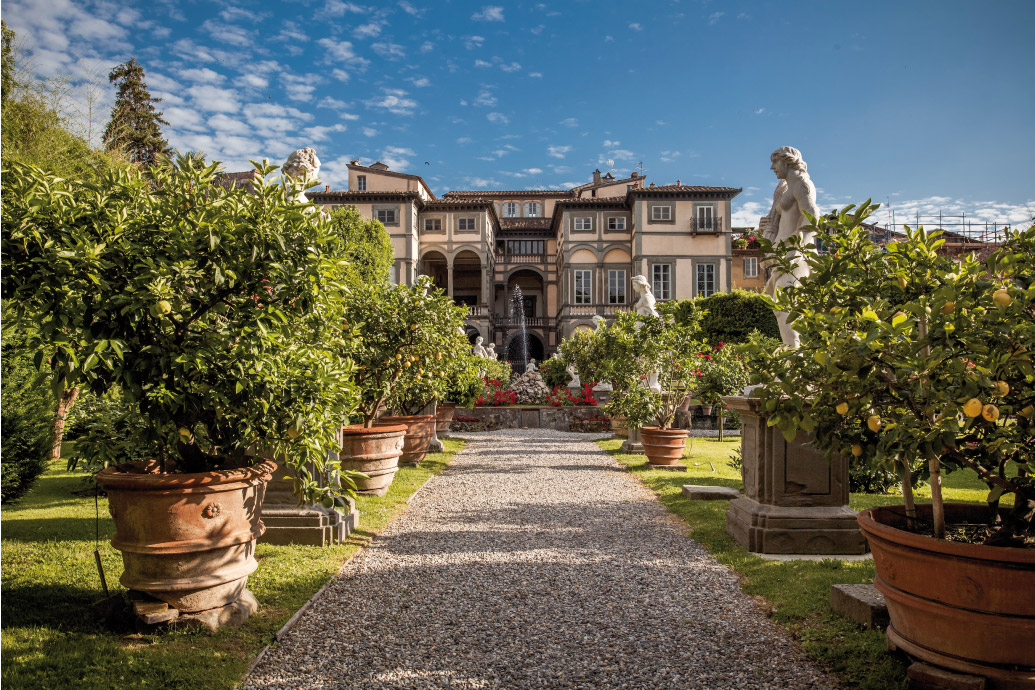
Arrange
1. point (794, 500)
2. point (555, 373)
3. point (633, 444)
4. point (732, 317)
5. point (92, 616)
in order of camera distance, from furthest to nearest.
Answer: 1. point (732, 317)
2. point (555, 373)
3. point (633, 444)
4. point (794, 500)
5. point (92, 616)

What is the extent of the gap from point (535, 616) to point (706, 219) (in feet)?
111

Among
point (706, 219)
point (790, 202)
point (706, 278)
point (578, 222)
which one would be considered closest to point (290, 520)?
point (790, 202)

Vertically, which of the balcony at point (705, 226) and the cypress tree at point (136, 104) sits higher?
the cypress tree at point (136, 104)

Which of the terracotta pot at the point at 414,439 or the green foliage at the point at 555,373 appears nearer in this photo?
the terracotta pot at the point at 414,439

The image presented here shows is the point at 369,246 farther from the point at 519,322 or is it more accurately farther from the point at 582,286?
the point at 519,322

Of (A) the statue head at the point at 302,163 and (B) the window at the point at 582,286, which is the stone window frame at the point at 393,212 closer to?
(B) the window at the point at 582,286

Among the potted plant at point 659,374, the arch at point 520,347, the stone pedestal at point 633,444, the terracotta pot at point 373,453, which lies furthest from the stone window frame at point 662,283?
the terracotta pot at point 373,453

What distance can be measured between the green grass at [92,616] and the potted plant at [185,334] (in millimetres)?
270

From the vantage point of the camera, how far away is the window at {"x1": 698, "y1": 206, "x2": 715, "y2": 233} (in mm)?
34250

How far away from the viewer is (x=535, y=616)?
345cm

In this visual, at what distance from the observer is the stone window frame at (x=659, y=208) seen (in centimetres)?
3462

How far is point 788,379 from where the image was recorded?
107 inches

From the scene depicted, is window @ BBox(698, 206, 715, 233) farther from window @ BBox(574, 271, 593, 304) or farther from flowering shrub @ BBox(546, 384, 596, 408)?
flowering shrub @ BBox(546, 384, 596, 408)

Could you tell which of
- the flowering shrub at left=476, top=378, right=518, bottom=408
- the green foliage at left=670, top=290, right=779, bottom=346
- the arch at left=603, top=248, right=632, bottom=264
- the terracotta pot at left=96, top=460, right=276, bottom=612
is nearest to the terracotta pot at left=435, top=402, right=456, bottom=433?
the flowering shrub at left=476, top=378, right=518, bottom=408
